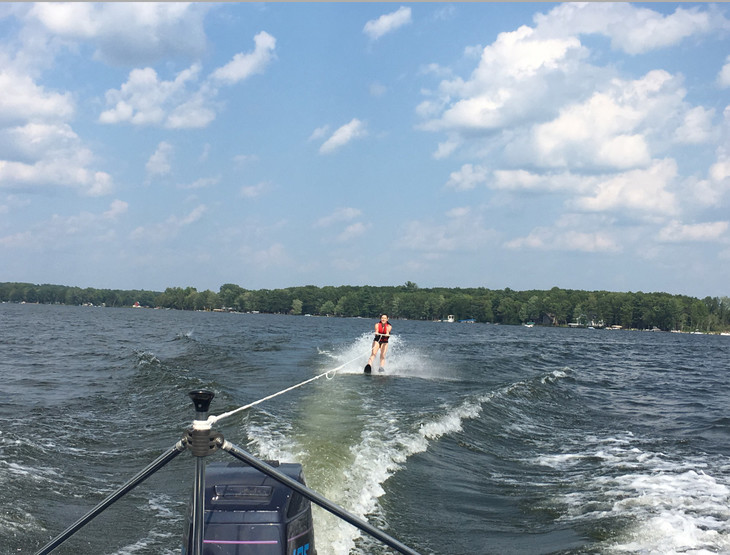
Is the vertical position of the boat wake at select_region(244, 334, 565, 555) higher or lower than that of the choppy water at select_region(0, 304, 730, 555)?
higher

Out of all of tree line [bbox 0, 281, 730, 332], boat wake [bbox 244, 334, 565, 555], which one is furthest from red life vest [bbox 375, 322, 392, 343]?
tree line [bbox 0, 281, 730, 332]

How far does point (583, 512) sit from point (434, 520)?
186cm

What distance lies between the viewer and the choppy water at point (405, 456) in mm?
6336

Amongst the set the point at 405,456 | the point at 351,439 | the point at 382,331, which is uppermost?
the point at 382,331

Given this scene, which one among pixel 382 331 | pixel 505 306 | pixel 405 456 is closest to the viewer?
pixel 405 456

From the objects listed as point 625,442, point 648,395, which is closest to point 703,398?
point 648,395

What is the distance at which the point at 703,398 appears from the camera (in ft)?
62.6

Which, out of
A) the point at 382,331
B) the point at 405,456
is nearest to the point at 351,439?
the point at 405,456

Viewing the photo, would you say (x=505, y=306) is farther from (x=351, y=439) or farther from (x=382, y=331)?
(x=351, y=439)

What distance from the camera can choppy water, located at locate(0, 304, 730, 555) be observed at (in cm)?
634

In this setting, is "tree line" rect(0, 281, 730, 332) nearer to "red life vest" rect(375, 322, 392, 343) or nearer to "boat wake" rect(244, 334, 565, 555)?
"red life vest" rect(375, 322, 392, 343)

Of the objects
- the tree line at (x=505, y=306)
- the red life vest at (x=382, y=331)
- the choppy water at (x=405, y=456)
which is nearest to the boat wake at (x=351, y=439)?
the choppy water at (x=405, y=456)

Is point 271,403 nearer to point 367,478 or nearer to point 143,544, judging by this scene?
point 367,478

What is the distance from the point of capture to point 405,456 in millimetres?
9109
